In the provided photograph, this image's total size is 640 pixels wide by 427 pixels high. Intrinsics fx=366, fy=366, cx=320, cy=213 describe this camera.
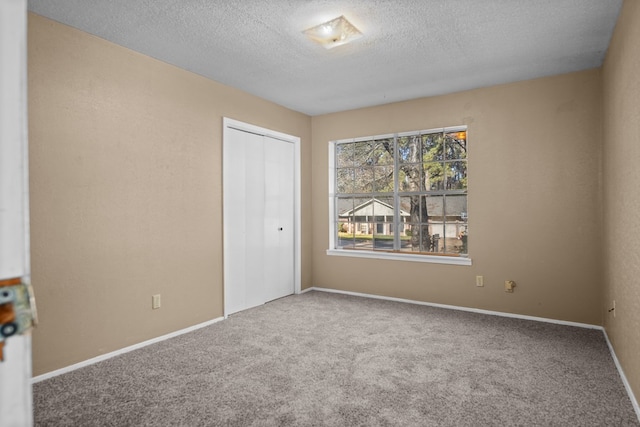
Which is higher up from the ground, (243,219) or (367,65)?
(367,65)

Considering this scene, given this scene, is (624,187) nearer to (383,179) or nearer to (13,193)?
(383,179)

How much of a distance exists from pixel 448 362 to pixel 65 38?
12.2 ft

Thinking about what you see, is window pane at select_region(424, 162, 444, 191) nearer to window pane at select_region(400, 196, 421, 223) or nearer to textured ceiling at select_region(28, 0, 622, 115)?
window pane at select_region(400, 196, 421, 223)

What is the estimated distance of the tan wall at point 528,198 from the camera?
11.7ft

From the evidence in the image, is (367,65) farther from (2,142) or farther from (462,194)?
(2,142)

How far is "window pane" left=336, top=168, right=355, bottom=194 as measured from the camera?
16.8 feet

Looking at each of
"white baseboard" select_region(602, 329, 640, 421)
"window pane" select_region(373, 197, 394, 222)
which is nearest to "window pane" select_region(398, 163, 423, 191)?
"window pane" select_region(373, 197, 394, 222)

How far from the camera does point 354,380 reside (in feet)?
8.20

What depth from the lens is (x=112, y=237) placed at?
2961 millimetres

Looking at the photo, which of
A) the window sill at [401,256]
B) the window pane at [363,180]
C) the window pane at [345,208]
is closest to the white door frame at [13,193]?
the window sill at [401,256]

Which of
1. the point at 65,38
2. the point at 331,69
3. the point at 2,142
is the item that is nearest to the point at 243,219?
the point at 331,69

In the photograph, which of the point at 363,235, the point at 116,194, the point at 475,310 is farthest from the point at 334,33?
the point at 475,310

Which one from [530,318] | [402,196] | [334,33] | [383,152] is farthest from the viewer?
[383,152]

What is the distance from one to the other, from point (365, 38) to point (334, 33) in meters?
0.29
